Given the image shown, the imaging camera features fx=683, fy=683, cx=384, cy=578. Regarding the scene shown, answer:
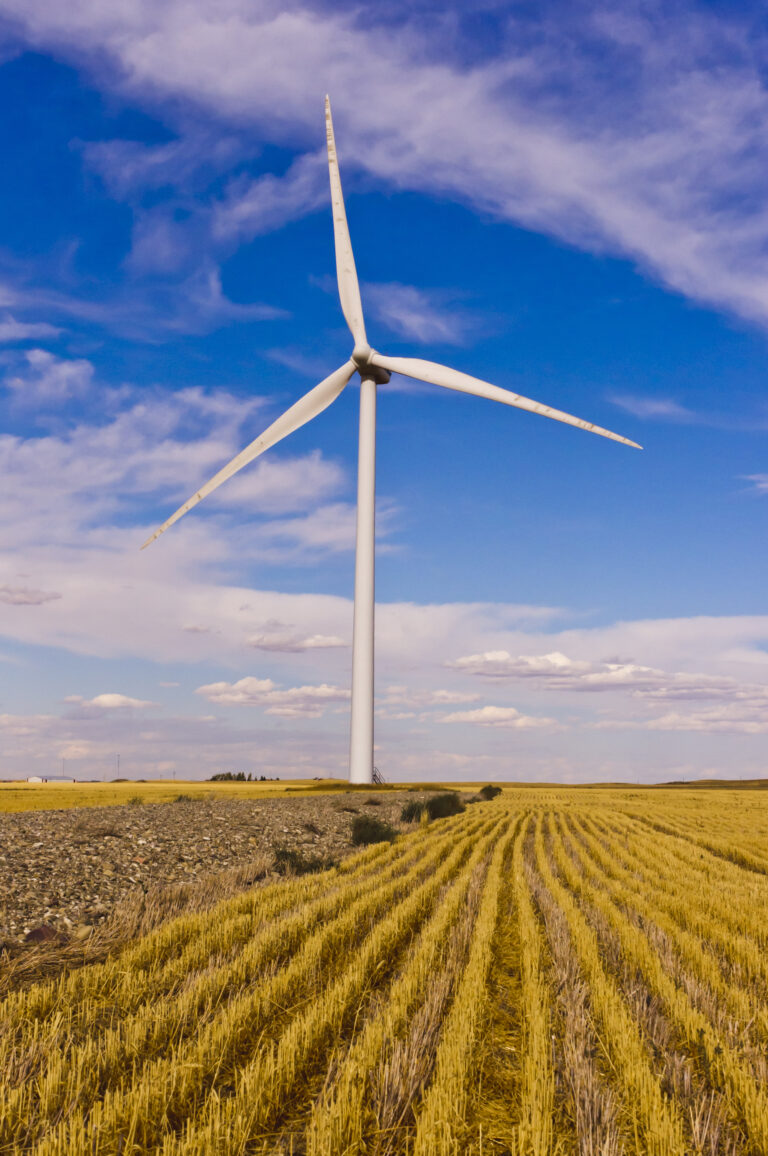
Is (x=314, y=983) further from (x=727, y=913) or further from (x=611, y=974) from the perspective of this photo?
(x=727, y=913)

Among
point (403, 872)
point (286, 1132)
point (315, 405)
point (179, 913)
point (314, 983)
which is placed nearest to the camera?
point (286, 1132)

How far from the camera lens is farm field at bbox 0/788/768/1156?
18.0 feet

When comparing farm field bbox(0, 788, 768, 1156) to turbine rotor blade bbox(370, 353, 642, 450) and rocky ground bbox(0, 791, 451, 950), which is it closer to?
rocky ground bbox(0, 791, 451, 950)

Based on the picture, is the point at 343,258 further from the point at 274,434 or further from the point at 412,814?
the point at 412,814

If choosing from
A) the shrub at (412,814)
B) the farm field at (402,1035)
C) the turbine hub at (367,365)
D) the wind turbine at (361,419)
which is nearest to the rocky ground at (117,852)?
the farm field at (402,1035)

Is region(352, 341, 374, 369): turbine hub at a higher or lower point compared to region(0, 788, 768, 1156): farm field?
higher

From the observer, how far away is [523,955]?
33.8ft

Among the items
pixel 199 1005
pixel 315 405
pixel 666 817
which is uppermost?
pixel 315 405

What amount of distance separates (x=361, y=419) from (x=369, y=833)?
3674 cm

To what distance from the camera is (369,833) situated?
2627 cm

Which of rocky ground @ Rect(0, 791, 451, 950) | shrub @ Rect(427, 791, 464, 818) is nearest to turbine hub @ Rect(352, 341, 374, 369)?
shrub @ Rect(427, 791, 464, 818)

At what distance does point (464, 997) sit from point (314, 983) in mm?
2093

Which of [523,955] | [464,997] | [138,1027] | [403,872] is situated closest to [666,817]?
[403,872]

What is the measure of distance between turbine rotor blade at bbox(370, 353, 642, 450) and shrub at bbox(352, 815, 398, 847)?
97.9ft
